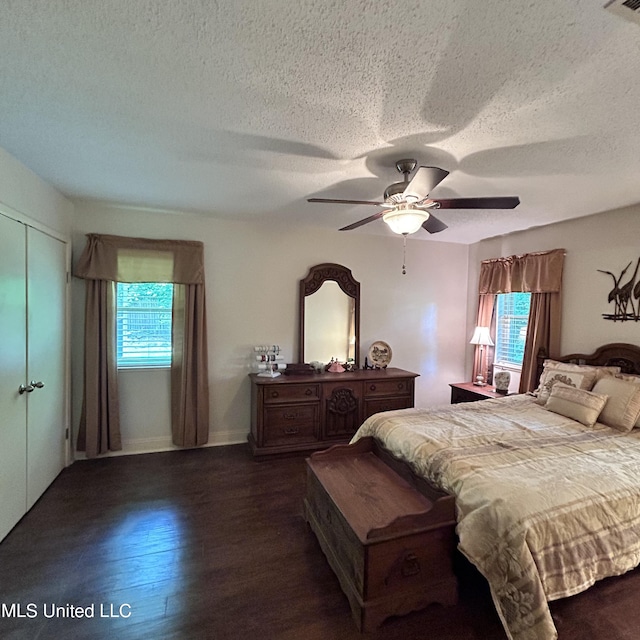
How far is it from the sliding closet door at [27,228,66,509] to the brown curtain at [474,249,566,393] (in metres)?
4.64

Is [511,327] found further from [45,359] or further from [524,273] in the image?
[45,359]

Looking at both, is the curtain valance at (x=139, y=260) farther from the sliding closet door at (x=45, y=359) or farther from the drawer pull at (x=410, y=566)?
the drawer pull at (x=410, y=566)

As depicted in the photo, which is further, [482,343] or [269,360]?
[482,343]

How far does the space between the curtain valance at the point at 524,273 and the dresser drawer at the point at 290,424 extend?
108 inches

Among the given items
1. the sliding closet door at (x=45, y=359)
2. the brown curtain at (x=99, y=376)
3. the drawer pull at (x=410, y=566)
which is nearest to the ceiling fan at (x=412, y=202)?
the drawer pull at (x=410, y=566)

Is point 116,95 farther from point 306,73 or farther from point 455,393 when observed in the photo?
point 455,393

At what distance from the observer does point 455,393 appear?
441 centimetres

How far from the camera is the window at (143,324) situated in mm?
3572

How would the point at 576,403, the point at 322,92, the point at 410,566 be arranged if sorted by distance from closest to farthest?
1. the point at 322,92
2. the point at 410,566
3. the point at 576,403

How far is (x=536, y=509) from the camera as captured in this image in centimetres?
160

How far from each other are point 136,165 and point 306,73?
1586 mm

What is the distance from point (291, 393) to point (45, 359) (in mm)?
2144

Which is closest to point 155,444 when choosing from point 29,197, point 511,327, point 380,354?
point 29,197

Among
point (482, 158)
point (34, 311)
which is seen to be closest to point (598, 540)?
point (482, 158)
